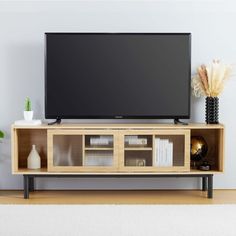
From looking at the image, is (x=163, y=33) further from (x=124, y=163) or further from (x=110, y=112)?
(x=124, y=163)

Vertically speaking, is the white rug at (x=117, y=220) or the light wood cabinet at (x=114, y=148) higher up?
the light wood cabinet at (x=114, y=148)

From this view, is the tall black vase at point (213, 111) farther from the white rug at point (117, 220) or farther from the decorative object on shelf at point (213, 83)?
the white rug at point (117, 220)

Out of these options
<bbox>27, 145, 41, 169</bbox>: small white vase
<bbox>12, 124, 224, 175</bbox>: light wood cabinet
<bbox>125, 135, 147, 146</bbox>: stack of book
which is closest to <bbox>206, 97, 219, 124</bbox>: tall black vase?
<bbox>12, 124, 224, 175</bbox>: light wood cabinet

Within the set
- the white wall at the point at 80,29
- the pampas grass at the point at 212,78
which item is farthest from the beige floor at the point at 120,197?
the pampas grass at the point at 212,78

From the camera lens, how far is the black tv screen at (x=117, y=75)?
464 centimetres

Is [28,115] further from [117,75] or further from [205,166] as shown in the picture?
[205,166]

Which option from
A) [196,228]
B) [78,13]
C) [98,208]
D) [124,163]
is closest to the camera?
[196,228]

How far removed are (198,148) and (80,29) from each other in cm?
158

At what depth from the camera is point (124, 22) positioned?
191 inches

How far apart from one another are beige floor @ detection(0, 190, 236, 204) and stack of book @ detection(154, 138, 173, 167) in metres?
0.33

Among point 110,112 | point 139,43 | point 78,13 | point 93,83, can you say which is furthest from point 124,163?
point 78,13

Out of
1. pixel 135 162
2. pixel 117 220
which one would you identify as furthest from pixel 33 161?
pixel 117 220

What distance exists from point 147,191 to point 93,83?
1.17m

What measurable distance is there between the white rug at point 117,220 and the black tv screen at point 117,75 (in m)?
0.95
